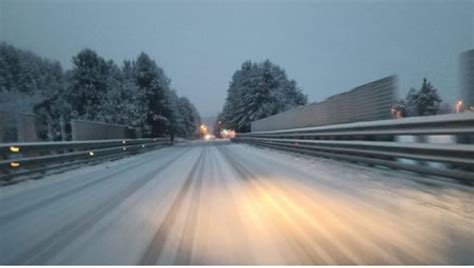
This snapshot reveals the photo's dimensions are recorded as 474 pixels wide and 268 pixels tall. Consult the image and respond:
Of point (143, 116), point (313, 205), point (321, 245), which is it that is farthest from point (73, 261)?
point (143, 116)

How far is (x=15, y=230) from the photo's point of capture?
5680 millimetres

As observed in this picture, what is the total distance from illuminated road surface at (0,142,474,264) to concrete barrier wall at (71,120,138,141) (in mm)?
9150

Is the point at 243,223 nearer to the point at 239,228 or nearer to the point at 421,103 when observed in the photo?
the point at 239,228

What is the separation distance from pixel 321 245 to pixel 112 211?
135 inches

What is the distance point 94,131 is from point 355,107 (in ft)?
39.6

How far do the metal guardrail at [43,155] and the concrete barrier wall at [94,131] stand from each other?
0.73 metres

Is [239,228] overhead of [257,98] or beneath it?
beneath

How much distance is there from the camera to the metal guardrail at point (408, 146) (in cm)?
720

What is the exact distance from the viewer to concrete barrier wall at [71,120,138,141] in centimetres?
1879

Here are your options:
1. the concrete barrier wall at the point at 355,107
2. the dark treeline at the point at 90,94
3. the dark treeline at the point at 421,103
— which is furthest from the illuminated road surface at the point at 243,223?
the dark treeline at the point at 90,94

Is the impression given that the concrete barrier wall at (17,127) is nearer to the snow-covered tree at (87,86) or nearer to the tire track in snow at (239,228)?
the tire track in snow at (239,228)

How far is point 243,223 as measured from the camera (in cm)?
590

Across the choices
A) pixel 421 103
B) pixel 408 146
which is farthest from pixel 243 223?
pixel 421 103

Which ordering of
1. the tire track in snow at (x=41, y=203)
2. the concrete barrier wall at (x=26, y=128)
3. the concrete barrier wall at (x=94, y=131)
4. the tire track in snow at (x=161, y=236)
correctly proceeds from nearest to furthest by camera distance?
1. the tire track in snow at (x=161, y=236)
2. the tire track in snow at (x=41, y=203)
3. the concrete barrier wall at (x=26, y=128)
4. the concrete barrier wall at (x=94, y=131)
